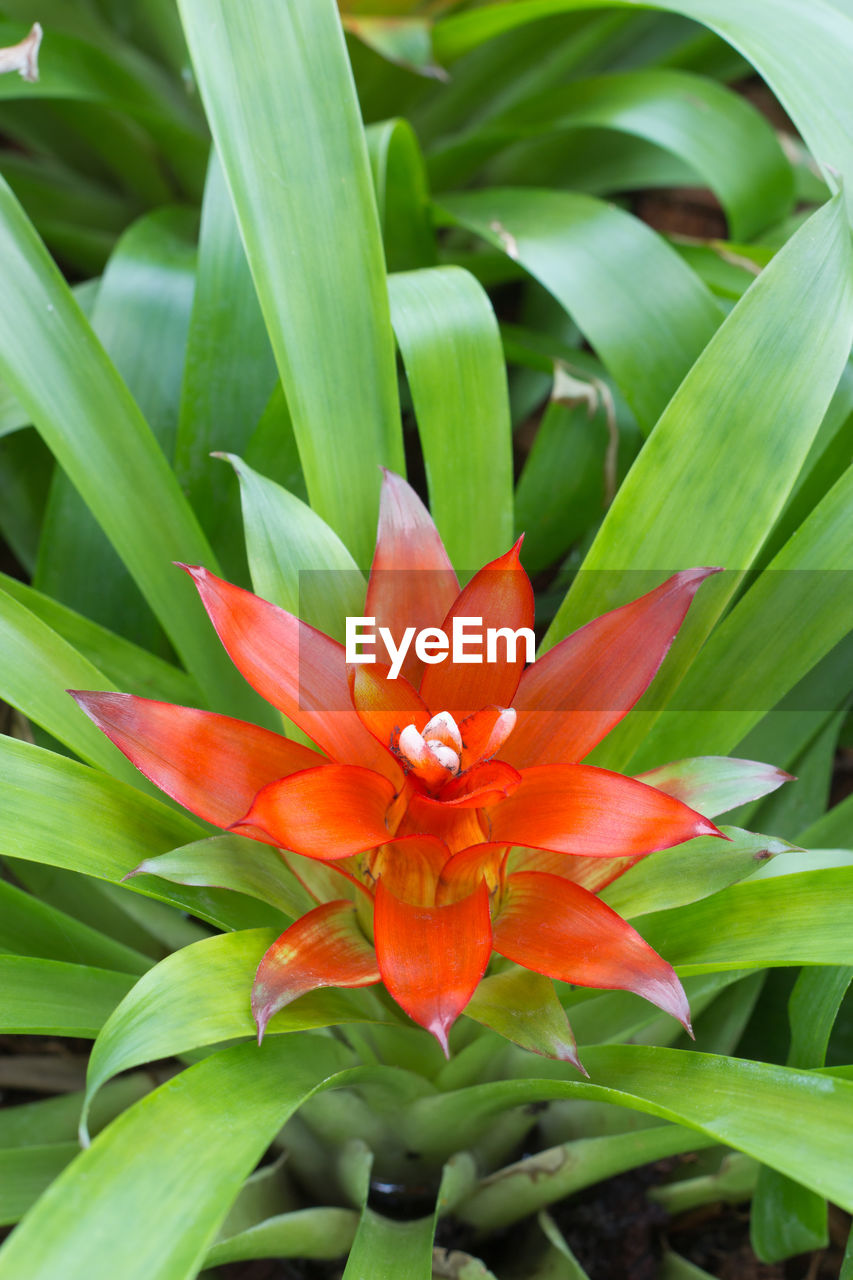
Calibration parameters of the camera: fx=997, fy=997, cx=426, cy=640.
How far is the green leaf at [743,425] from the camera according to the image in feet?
2.94

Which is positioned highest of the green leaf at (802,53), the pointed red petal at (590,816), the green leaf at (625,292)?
the green leaf at (802,53)

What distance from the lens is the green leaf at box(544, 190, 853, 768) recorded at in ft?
2.94

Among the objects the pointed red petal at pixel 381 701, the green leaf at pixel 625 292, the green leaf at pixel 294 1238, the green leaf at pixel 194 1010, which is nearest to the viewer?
the green leaf at pixel 194 1010

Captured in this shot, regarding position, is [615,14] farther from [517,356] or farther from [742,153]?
[517,356]

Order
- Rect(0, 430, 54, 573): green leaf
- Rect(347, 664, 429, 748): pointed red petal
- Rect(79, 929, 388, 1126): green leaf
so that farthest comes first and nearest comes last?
Rect(0, 430, 54, 573): green leaf < Rect(347, 664, 429, 748): pointed red petal < Rect(79, 929, 388, 1126): green leaf

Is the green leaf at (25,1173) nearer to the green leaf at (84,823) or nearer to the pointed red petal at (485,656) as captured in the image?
the green leaf at (84,823)

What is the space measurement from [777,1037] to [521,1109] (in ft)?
1.13

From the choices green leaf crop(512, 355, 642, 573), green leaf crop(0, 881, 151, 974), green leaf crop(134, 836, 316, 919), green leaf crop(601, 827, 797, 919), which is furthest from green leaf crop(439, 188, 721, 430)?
green leaf crop(0, 881, 151, 974)

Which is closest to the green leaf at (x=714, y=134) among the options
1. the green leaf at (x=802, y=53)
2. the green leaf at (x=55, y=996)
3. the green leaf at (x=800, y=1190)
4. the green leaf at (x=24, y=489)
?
the green leaf at (x=802, y=53)

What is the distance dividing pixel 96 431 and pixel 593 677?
0.55 meters

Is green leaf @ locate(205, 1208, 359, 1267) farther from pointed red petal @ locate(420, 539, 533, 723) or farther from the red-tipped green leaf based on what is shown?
pointed red petal @ locate(420, 539, 533, 723)

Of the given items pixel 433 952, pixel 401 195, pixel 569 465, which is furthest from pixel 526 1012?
pixel 401 195

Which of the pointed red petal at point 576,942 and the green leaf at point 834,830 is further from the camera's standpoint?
the green leaf at point 834,830

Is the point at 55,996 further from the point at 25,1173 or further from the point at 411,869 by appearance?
the point at 411,869
